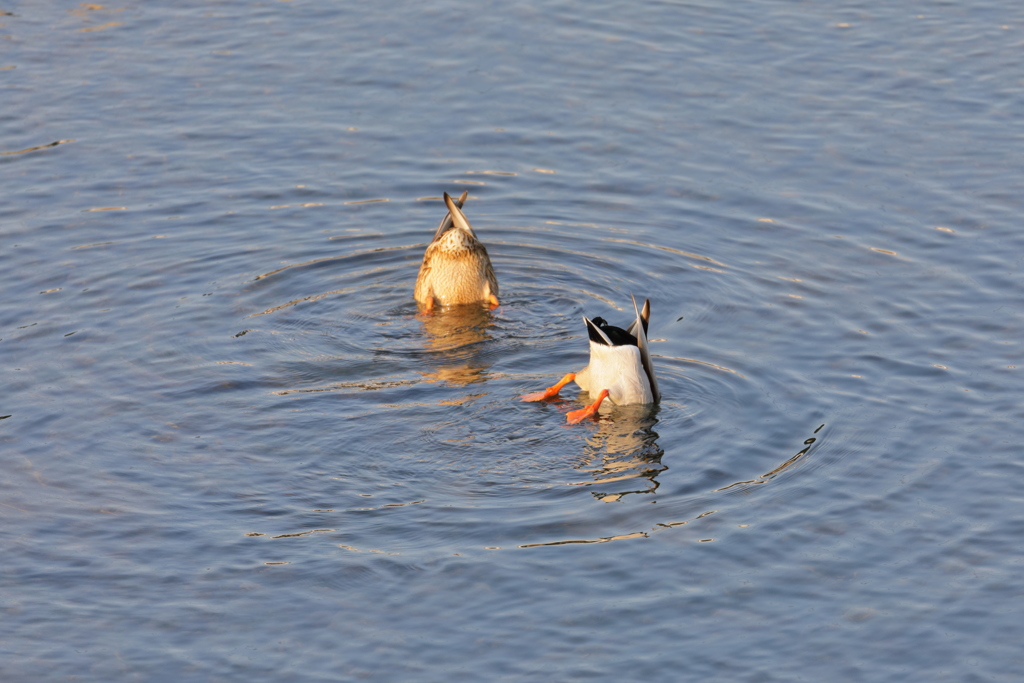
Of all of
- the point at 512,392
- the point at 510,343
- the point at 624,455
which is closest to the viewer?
the point at 624,455

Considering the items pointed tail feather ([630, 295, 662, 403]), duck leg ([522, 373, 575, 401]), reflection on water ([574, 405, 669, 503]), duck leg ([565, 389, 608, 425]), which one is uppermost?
pointed tail feather ([630, 295, 662, 403])

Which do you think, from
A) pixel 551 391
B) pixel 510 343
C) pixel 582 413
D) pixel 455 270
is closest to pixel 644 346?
pixel 582 413

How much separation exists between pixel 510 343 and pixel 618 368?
64.5 inches

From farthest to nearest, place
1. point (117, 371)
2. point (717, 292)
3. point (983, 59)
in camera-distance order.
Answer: point (983, 59)
point (717, 292)
point (117, 371)

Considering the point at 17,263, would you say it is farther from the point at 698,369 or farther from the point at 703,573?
the point at 703,573

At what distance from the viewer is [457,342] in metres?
12.2

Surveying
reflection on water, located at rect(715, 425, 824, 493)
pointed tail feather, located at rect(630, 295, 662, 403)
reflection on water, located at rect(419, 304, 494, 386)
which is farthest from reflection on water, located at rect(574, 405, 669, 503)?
reflection on water, located at rect(419, 304, 494, 386)

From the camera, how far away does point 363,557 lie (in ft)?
28.2

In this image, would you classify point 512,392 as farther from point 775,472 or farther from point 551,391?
point 775,472

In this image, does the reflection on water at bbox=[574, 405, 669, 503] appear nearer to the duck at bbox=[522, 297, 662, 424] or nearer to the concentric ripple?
the concentric ripple

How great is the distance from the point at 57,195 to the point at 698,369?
761 centimetres

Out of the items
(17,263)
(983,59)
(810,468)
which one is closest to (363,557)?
(810,468)

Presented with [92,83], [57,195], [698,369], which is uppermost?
[92,83]

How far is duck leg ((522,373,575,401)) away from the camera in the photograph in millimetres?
10930
